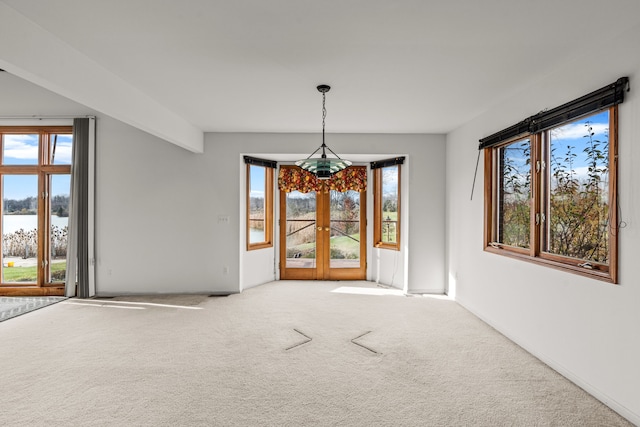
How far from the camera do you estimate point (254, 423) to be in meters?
2.21

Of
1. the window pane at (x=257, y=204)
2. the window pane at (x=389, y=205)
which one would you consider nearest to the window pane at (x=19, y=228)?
the window pane at (x=257, y=204)

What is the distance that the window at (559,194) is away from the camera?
8.39 ft

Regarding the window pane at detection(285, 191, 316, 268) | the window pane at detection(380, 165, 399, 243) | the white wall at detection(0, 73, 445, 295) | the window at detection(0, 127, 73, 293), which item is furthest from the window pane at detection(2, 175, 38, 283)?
the window pane at detection(380, 165, 399, 243)

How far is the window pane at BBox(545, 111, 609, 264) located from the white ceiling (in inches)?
24.6

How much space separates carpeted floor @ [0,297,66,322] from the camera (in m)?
4.45

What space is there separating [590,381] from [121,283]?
5.89 metres

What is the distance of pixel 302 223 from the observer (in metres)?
6.54

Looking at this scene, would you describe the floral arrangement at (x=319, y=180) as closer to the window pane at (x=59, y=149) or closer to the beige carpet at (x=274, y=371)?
the beige carpet at (x=274, y=371)

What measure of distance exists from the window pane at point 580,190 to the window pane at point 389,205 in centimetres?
291

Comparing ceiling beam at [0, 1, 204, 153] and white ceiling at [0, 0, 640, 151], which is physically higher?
white ceiling at [0, 0, 640, 151]

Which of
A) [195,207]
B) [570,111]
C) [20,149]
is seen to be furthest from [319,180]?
[20,149]

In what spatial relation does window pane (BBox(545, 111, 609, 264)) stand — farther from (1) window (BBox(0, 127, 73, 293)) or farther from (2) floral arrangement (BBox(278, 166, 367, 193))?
(1) window (BBox(0, 127, 73, 293))

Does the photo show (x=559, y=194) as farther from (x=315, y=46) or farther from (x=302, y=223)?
(x=302, y=223)

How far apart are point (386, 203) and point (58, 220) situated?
5412 mm
